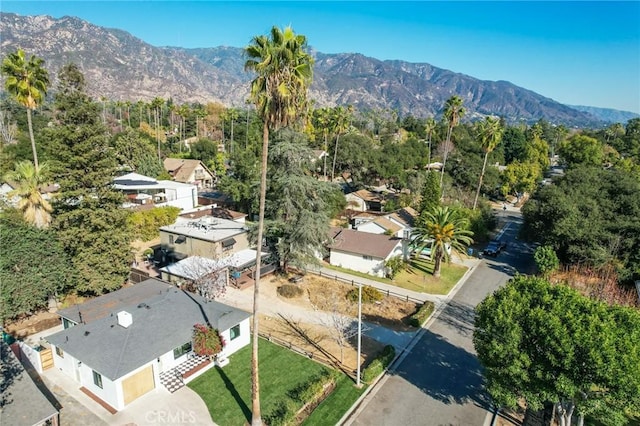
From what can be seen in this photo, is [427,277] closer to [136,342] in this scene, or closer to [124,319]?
[136,342]

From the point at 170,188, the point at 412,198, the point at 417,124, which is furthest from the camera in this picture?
the point at 417,124

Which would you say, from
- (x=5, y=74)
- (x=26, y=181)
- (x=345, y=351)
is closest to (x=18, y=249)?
(x=26, y=181)

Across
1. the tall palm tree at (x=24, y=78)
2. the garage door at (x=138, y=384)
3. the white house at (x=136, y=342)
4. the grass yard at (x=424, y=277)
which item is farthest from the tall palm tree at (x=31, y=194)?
the grass yard at (x=424, y=277)

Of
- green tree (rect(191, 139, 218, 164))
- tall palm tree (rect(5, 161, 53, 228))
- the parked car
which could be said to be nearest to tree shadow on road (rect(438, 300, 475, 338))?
the parked car

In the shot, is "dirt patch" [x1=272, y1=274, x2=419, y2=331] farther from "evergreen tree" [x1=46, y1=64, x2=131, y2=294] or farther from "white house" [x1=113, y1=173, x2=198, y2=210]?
"white house" [x1=113, y1=173, x2=198, y2=210]

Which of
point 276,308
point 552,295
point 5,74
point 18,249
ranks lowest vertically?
point 276,308

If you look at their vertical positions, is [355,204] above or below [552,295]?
below

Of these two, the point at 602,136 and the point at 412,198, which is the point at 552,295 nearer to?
the point at 412,198

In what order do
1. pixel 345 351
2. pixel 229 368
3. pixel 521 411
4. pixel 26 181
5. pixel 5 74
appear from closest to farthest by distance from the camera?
pixel 521 411 < pixel 229 368 < pixel 345 351 < pixel 26 181 < pixel 5 74
